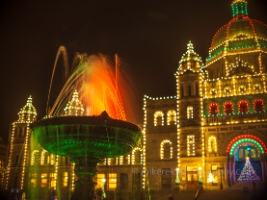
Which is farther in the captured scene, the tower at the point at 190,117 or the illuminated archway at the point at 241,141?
the tower at the point at 190,117

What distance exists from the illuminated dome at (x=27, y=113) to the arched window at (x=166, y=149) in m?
21.7

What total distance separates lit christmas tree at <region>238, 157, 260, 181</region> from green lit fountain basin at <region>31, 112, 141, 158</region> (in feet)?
61.9

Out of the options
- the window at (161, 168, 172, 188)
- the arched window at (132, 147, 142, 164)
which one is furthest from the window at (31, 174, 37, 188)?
the window at (161, 168, 172, 188)

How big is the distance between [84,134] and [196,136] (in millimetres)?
21928

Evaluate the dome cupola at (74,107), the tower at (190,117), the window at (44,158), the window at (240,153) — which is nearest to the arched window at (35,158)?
the window at (44,158)

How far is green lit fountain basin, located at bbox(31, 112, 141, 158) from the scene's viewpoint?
17.8 meters

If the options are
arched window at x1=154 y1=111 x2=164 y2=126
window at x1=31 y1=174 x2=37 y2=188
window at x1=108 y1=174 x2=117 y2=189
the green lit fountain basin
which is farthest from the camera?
window at x1=31 y1=174 x2=37 y2=188

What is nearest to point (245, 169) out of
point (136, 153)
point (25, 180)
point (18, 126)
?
point (136, 153)

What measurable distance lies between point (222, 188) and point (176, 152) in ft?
24.0

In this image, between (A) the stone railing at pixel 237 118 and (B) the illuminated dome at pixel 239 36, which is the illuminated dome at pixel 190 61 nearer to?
(B) the illuminated dome at pixel 239 36

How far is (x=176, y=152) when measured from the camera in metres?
40.1

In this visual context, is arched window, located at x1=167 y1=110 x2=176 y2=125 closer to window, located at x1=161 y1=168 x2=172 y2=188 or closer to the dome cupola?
window, located at x1=161 y1=168 x2=172 y2=188

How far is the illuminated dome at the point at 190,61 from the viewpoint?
40.5m

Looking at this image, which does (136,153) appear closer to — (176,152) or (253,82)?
(176,152)
